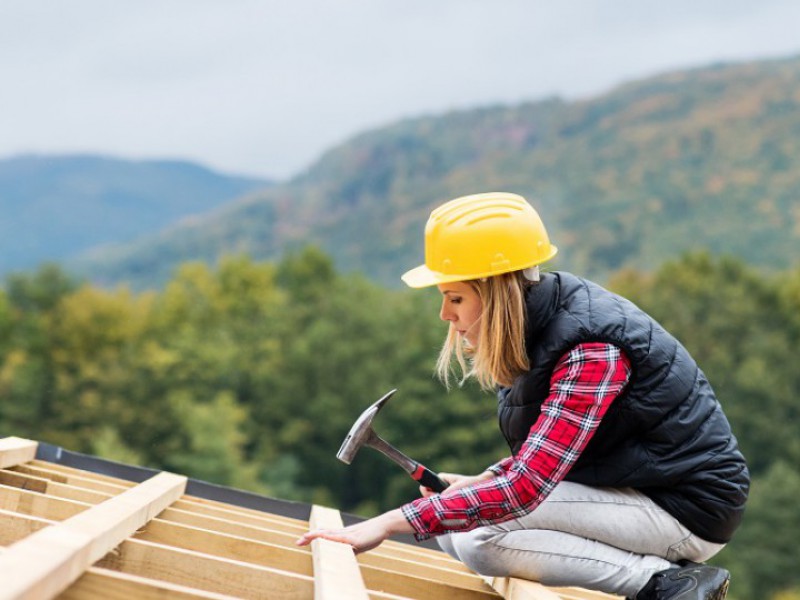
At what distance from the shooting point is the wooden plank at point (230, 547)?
2.92 m

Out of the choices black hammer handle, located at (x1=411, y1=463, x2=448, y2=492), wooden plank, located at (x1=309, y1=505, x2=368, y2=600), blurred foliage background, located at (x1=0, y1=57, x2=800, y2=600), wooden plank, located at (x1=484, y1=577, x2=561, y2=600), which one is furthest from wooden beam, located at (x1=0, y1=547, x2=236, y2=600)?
blurred foliage background, located at (x1=0, y1=57, x2=800, y2=600)

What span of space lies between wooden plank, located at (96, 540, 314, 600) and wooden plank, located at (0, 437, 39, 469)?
1.50 m

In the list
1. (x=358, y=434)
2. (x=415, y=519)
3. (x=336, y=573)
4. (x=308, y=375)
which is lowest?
(x=336, y=573)

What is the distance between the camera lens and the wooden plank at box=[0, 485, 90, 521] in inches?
114

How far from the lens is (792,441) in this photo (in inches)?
1746

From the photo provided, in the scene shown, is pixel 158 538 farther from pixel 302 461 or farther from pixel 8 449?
pixel 302 461

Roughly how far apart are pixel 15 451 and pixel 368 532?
1632 mm

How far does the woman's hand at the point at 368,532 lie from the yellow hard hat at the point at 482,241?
687 millimetres

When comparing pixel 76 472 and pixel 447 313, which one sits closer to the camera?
pixel 447 313

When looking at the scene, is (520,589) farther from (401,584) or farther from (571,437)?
(571,437)

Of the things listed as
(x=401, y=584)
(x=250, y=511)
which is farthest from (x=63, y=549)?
(x=250, y=511)

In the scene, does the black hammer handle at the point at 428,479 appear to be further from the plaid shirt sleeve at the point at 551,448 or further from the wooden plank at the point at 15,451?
the wooden plank at the point at 15,451

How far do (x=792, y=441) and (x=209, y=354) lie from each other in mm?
26824

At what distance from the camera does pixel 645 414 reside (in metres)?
3.09
